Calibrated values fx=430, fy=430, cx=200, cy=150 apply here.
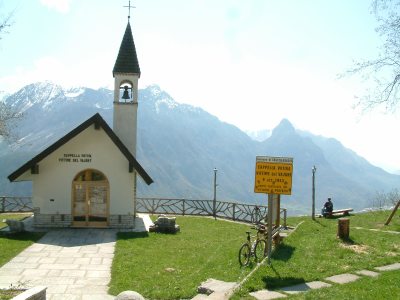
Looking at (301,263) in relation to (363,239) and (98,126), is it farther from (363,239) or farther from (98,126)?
(98,126)

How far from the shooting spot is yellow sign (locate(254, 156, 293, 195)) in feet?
35.5

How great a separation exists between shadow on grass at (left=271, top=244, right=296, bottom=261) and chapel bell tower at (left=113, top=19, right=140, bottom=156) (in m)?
13.0

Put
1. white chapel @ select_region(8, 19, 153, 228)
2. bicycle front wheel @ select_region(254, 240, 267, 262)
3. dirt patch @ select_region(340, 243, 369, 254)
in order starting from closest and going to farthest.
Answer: bicycle front wheel @ select_region(254, 240, 267, 262)
dirt patch @ select_region(340, 243, 369, 254)
white chapel @ select_region(8, 19, 153, 228)

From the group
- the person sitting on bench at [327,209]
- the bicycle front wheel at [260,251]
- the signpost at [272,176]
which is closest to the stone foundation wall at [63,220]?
the bicycle front wheel at [260,251]

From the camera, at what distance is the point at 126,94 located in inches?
980

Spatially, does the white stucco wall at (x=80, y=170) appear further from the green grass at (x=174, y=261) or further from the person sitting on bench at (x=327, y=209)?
the person sitting on bench at (x=327, y=209)

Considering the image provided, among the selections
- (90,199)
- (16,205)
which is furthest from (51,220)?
(16,205)

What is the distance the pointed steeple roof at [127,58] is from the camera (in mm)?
24797

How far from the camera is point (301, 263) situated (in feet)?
A: 36.1

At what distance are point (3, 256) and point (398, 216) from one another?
1696cm

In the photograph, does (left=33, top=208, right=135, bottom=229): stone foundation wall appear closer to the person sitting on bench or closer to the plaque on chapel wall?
the plaque on chapel wall

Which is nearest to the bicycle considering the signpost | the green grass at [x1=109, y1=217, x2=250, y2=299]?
the green grass at [x1=109, y1=217, x2=250, y2=299]

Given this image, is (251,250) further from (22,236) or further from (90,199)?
(90,199)

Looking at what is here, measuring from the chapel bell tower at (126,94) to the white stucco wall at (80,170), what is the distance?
10.3 feet
